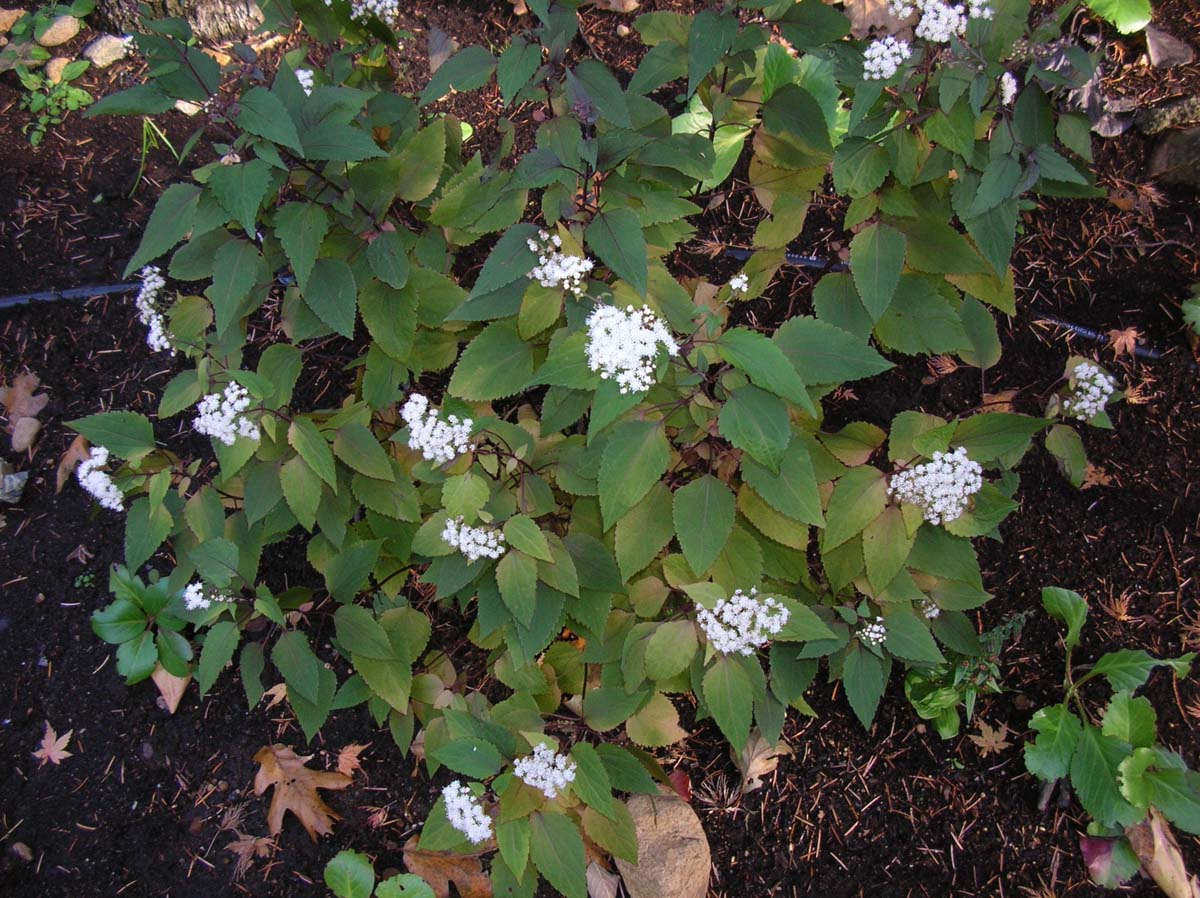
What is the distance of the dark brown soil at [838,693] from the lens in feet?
9.98

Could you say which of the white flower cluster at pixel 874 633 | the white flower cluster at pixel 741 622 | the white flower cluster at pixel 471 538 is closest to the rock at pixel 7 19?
the white flower cluster at pixel 471 538

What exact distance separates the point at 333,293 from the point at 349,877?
6.46ft

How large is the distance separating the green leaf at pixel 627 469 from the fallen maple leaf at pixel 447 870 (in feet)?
5.15

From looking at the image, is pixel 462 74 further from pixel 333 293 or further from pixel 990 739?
pixel 990 739

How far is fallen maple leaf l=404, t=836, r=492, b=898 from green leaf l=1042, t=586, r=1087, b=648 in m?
2.20

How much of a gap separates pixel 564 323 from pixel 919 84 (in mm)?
1272

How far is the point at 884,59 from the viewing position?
7.36ft

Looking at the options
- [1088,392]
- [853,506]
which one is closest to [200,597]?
[853,506]

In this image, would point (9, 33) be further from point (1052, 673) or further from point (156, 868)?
point (1052, 673)

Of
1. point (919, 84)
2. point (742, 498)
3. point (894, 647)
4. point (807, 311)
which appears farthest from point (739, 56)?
point (894, 647)

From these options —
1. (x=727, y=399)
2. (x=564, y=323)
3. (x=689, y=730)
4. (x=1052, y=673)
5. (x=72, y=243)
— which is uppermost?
(x=727, y=399)

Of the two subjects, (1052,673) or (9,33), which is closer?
(1052,673)

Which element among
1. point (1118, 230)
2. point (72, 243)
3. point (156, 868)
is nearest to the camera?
point (156, 868)

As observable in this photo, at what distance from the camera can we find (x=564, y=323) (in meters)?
2.82
